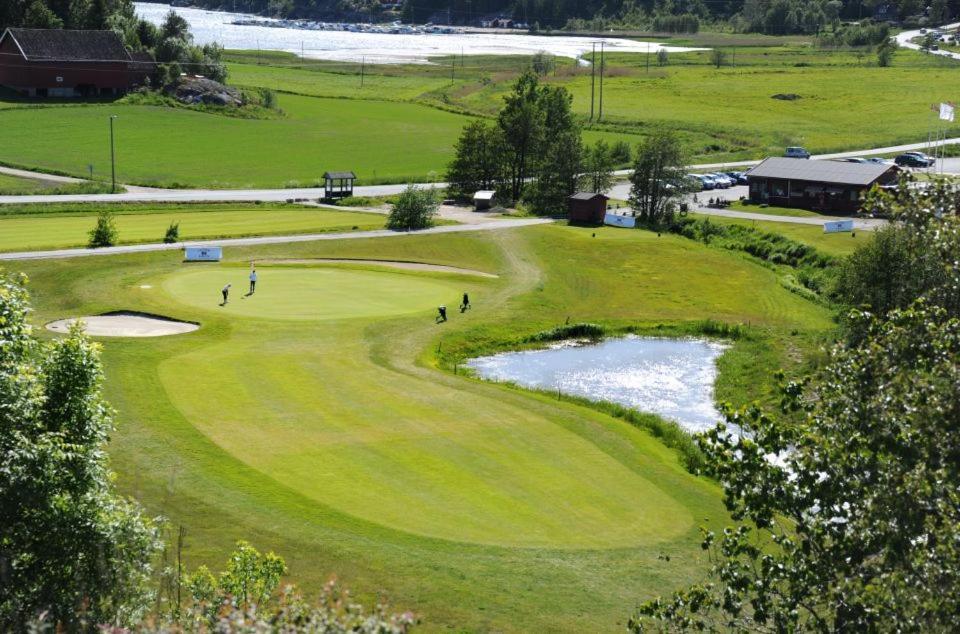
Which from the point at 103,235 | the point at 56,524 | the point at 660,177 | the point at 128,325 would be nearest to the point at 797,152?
the point at 660,177

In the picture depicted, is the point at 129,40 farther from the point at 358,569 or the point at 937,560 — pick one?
the point at 937,560

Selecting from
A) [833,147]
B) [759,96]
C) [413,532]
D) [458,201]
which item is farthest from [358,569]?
[759,96]

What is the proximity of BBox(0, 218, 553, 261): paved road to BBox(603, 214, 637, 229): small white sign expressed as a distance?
5.22 meters

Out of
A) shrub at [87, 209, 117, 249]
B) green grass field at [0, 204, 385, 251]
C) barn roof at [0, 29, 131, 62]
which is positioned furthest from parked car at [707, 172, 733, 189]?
barn roof at [0, 29, 131, 62]

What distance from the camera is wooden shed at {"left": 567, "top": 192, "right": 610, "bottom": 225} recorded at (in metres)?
104

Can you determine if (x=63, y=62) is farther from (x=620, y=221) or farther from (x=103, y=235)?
(x=620, y=221)

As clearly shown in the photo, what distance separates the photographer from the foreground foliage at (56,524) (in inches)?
876

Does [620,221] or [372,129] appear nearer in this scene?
[620,221]

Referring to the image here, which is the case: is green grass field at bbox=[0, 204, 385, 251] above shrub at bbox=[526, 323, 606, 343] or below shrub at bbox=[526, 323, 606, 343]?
above

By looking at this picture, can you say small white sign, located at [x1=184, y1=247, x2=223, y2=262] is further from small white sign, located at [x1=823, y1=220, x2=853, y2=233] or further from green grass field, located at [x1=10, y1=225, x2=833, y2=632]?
small white sign, located at [x1=823, y1=220, x2=853, y2=233]

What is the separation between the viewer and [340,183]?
371ft

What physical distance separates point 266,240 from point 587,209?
3035cm

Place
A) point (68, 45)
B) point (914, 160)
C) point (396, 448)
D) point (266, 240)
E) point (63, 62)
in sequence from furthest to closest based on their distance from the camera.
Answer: point (68, 45), point (63, 62), point (914, 160), point (266, 240), point (396, 448)

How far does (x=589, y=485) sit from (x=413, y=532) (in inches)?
312
